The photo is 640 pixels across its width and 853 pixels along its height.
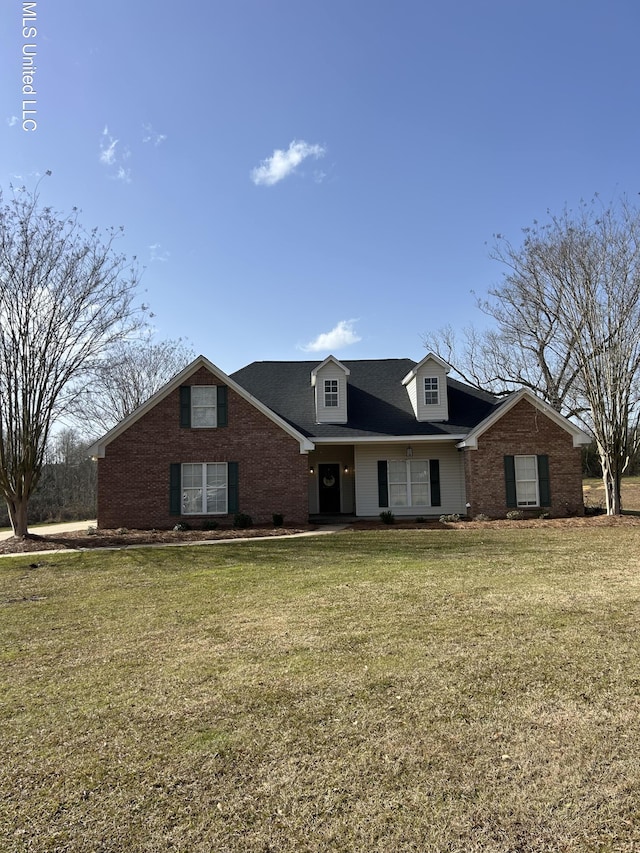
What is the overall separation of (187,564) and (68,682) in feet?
21.2

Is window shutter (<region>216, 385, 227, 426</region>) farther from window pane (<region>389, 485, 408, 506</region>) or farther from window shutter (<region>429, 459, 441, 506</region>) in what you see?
window shutter (<region>429, 459, 441, 506</region>)

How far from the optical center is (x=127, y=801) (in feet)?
10.0

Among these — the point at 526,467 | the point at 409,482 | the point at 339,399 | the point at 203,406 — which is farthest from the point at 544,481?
the point at 203,406

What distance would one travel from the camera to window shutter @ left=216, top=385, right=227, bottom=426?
60.2 feet

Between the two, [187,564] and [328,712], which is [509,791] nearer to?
[328,712]

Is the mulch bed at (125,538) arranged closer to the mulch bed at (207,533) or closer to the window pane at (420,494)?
the mulch bed at (207,533)

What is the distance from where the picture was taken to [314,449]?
1880 cm

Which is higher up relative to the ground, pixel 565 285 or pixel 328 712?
pixel 565 285

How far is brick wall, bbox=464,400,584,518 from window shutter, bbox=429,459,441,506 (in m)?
1.46

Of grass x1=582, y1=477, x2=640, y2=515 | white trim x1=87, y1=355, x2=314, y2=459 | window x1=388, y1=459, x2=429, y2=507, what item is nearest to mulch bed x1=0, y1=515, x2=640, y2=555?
window x1=388, y1=459, x2=429, y2=507

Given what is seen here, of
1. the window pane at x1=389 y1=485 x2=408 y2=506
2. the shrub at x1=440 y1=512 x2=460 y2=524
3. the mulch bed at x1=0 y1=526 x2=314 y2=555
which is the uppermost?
the window pane at x1=389 y1=485 x2=408 y2=506

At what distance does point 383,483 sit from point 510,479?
4.33m

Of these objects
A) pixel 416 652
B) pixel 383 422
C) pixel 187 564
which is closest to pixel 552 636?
pixel 416 652

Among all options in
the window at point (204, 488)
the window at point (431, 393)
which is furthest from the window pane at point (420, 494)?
the window at point (204, 488)
